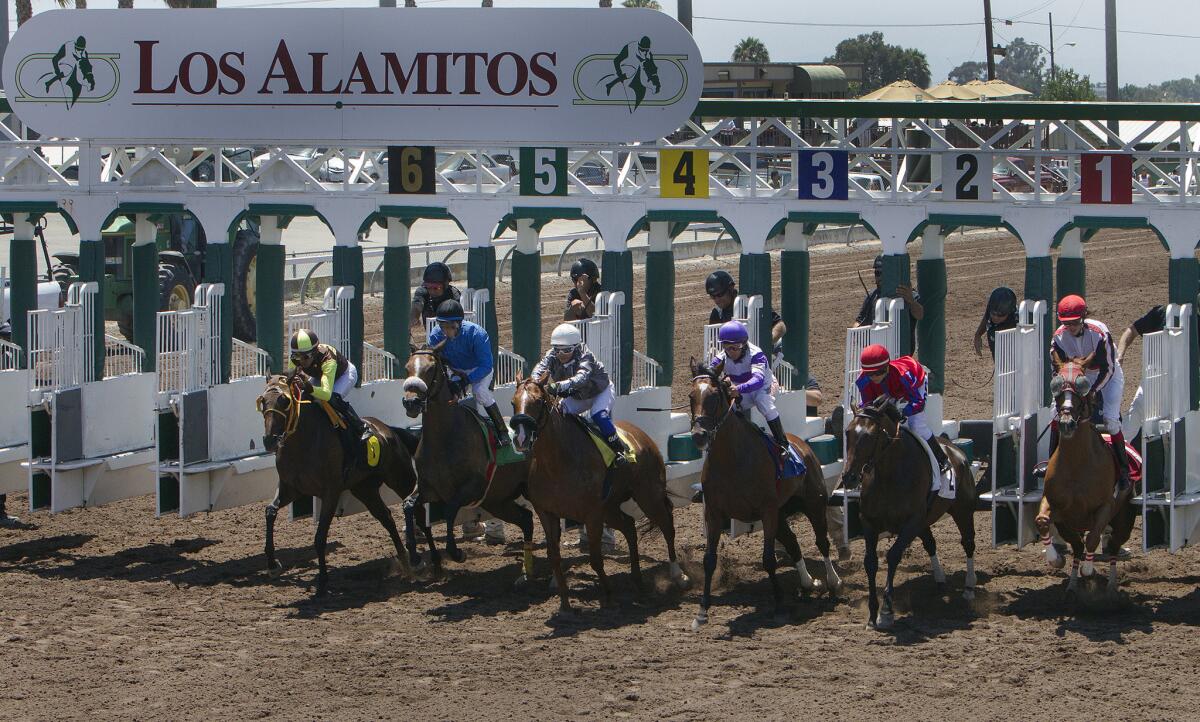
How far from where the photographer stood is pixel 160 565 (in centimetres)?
1246

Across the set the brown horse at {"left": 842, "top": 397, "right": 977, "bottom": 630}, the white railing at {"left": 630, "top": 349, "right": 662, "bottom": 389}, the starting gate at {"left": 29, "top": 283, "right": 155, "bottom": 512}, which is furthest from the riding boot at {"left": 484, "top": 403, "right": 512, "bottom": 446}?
the starting gate at {"left": 29, "top": 283, "right": 155, "bottom": 512}

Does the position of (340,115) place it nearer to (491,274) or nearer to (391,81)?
(391,81)

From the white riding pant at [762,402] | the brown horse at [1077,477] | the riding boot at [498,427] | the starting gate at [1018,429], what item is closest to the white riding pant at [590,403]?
the riding boot at [498,427]

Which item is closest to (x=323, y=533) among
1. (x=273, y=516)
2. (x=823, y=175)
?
(x=273, y=516)

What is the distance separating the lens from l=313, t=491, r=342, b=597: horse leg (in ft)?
37.8

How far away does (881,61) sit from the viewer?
3644 inches

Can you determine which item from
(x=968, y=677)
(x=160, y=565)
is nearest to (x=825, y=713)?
(x=968, y=677)

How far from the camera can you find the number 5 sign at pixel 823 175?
42.3ft

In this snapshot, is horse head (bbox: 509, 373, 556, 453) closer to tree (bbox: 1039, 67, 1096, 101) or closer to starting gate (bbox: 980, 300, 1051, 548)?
starting gate (bbox: 980, 300, 1051, 548)

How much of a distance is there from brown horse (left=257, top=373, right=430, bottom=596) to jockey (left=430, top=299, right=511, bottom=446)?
825mm

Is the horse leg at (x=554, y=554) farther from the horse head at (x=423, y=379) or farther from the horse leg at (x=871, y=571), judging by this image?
the horse leg at (x=871, y=571)

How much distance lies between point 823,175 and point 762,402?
269 centimetres

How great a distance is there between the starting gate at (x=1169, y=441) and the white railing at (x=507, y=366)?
4587 mm

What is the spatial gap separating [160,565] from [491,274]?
3.24 metres
